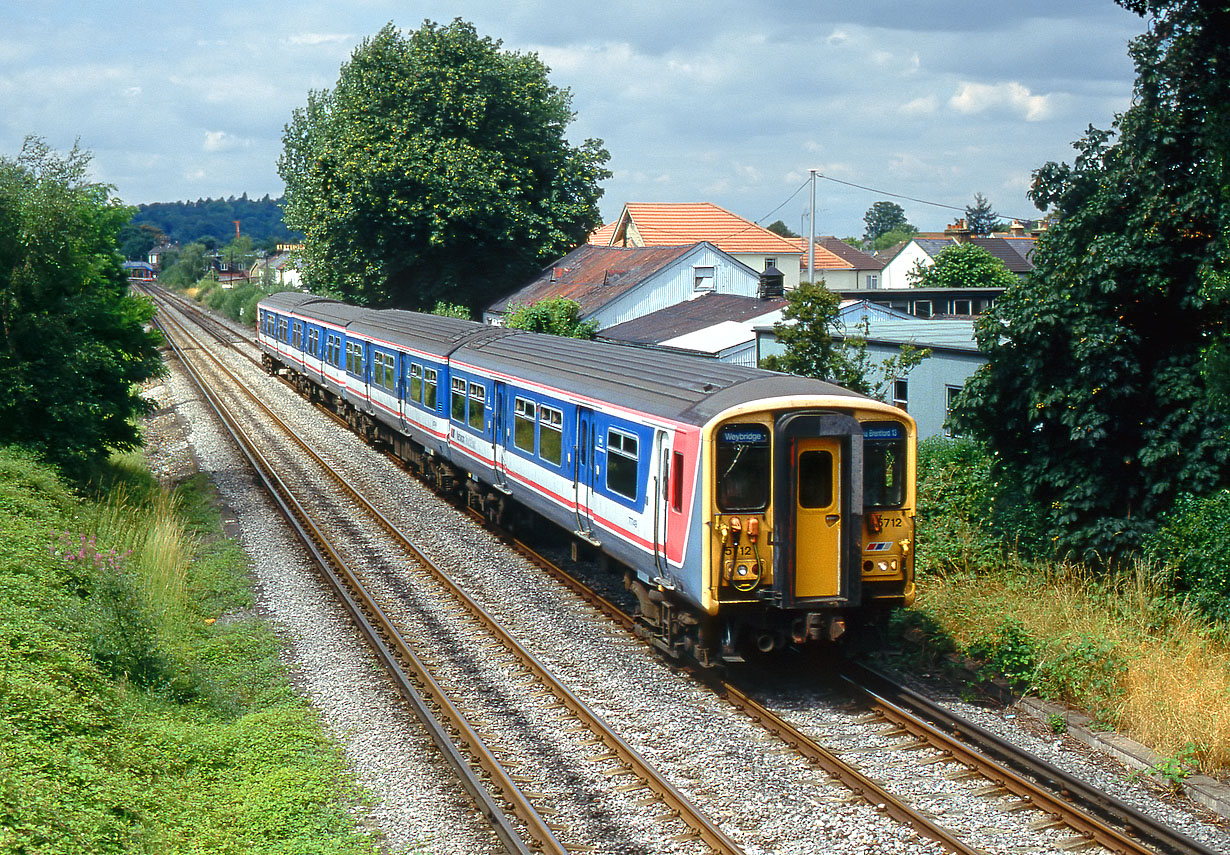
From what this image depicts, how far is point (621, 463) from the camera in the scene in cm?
1245

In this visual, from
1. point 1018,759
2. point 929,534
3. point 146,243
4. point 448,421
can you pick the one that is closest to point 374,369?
point 448,421

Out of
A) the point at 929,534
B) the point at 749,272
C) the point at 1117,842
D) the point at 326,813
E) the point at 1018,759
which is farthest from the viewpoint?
the point at 749,272

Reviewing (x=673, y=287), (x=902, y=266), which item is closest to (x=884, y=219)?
(x=902, y=266)

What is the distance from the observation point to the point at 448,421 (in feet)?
65.1

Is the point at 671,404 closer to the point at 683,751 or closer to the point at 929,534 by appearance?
the point at 683,751

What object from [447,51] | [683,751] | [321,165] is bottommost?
[683,751]

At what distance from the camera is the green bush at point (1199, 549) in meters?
11.5

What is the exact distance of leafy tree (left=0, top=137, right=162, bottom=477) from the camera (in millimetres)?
Result: 18281

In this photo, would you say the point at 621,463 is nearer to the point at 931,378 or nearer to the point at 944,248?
the point at 931,378

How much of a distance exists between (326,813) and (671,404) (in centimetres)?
521

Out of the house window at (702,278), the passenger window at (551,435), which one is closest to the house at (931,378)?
the passenger window at (551,435)

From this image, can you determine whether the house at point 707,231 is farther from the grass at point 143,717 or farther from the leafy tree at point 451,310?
the grass at point 143,717

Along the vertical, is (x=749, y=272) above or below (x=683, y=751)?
above

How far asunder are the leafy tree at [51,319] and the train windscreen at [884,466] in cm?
1373
